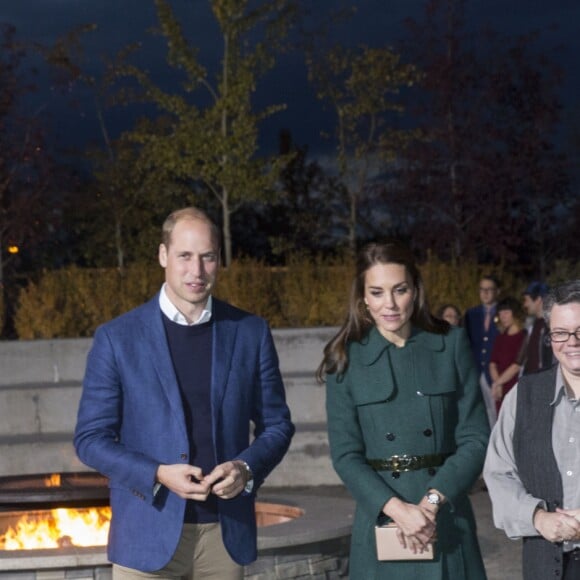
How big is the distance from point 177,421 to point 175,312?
1.25ft

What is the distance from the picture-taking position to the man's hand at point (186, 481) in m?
4.08

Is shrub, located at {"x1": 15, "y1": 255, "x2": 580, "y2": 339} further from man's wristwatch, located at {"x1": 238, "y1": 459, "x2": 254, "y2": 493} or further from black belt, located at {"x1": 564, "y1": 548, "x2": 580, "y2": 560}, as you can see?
black belt, located at {"x1": 564, "y1": 548, "x2": 580, "y2": 560}

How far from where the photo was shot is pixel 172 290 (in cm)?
436

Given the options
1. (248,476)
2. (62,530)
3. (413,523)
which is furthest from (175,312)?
(62,530)

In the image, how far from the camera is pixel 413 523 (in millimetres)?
4258

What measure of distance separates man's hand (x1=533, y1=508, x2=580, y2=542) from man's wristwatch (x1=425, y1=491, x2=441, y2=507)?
1.37 feet

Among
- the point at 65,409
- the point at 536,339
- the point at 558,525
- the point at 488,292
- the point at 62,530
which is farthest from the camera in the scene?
the point at 65,409

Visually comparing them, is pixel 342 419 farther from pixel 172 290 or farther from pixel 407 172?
pixel 407 172

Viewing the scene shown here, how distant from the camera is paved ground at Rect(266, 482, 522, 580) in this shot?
8.55 m

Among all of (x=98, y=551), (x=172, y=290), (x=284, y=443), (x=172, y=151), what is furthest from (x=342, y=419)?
(x=172, y=151)

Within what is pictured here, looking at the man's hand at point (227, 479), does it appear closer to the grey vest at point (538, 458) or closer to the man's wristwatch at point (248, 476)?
the man's wristwatch at point (248, 476)

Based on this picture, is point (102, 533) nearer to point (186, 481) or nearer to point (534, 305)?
point (186, 481)

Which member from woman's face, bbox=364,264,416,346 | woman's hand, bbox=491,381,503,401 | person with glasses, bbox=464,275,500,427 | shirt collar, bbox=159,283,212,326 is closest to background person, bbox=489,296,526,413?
woman's hand, bbox=491,381,503,401

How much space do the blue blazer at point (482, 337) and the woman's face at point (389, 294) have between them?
877cm
